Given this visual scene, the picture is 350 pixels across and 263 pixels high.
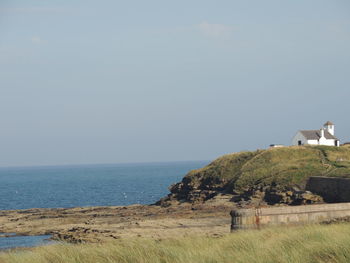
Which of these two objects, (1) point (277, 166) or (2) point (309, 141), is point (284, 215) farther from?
(2) point (309, 141)

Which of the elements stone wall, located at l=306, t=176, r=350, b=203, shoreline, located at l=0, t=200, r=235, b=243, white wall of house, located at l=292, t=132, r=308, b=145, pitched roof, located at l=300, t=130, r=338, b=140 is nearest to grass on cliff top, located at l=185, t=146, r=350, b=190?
stone wall, located at l=306, t=176, r=350, b=203

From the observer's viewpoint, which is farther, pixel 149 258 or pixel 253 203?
pixel 253 203

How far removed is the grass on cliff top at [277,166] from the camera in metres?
50.3

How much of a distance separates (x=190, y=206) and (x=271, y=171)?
8.25 metres

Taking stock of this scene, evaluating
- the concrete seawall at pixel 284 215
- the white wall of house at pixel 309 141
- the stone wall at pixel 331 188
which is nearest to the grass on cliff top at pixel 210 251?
the concrete seawall at pixel 284 215

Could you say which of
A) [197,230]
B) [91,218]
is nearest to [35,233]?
[91,218]

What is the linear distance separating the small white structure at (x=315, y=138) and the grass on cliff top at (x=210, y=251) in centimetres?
5873

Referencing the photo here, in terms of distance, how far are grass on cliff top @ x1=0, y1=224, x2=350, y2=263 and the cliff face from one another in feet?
93.9

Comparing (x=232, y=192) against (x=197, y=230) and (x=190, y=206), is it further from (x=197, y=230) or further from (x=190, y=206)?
(x=197, y=230)

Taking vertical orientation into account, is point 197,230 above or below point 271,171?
below

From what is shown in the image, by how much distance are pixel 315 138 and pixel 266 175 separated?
79.8 ft

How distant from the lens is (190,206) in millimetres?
50781

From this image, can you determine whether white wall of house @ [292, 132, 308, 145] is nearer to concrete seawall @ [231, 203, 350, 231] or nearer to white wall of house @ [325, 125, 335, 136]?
white wall of house @ [325, 125, 335, 136]

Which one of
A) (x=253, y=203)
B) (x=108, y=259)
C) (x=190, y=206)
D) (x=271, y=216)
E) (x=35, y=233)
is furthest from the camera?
(x=190, y=206)
